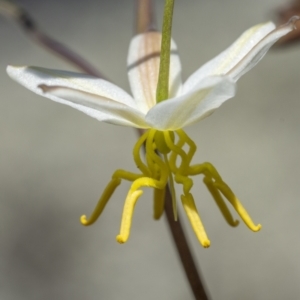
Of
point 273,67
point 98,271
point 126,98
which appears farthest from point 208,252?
point 126,98

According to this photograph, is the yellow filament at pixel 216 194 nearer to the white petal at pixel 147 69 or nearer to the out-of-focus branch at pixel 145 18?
the white petal at pixel 147 69

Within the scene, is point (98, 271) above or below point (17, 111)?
below

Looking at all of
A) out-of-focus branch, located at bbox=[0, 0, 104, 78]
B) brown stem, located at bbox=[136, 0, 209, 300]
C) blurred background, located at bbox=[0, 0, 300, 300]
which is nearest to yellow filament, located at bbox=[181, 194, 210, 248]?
brown stem, located at bbox=[136, 0, 209, 300]

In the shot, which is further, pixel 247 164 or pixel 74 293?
pixel 247 164

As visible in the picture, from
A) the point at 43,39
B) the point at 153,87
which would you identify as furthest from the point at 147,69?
the point at 43,39

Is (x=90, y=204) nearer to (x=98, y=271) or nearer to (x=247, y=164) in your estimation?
(x=98, y=271)

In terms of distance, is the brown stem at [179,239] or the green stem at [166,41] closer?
the green stem at [166,41]

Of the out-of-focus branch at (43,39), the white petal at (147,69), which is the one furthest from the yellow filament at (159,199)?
the out-of-focus branch at (43,39)
